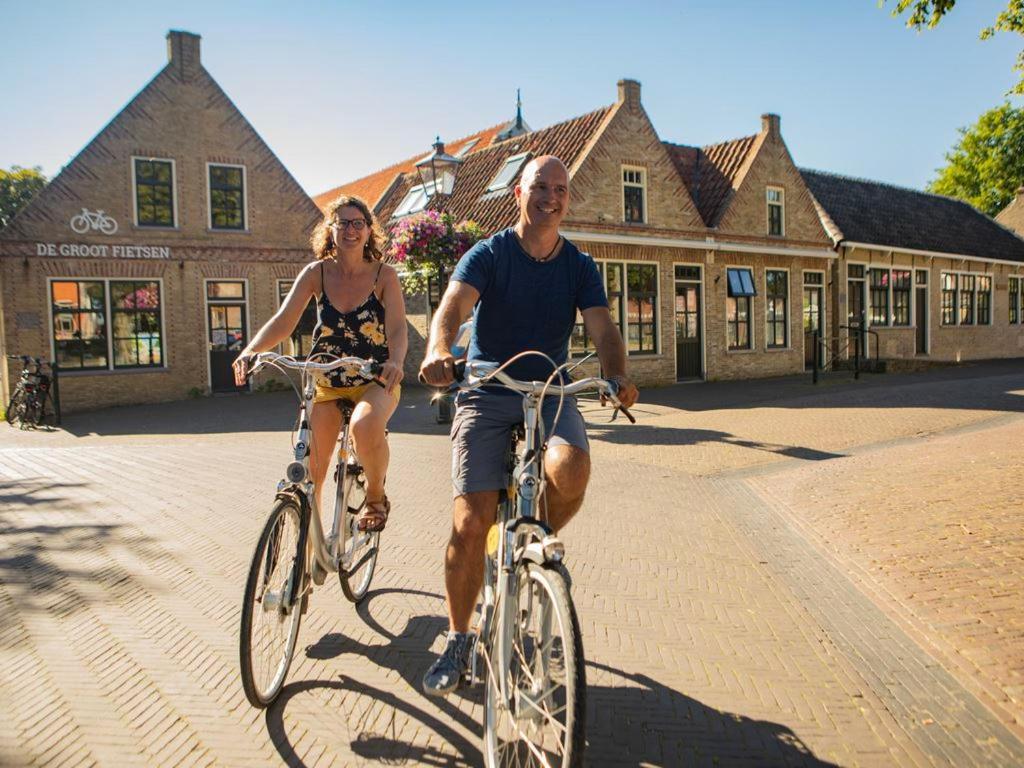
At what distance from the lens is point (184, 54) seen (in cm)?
1867

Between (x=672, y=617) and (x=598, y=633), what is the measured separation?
0.47m

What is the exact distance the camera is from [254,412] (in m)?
15.2

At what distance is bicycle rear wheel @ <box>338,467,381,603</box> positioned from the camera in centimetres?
391

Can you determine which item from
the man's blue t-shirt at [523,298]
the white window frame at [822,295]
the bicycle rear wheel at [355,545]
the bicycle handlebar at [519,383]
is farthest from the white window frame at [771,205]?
the bicycle handlebar at [519,383]

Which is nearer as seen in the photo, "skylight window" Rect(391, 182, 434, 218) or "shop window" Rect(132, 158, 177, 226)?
"shop window" Rect(132, 158, 177, 226)

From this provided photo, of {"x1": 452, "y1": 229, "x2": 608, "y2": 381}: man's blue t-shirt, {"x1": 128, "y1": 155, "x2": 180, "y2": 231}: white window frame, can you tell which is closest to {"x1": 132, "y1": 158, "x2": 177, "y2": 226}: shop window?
{"x1": 128, "y1": 155, "x2": 180, "y2": 231}: white window frame

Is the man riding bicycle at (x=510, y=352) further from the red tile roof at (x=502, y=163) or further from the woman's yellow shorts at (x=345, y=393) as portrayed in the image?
the red tile roof at (x=502, y=163)

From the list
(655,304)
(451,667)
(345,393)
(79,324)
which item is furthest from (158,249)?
(451,667)

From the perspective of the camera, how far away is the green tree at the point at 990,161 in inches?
1603

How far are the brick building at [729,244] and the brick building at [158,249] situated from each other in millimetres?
4488

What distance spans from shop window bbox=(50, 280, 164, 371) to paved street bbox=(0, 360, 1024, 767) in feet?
31.6

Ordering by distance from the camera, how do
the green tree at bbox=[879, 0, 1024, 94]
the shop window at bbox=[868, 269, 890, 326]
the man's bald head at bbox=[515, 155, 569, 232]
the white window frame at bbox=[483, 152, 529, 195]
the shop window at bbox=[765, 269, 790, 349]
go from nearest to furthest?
1. the man's bald head at bbox=[515, 155, 569, 232]
2. the green tree at bbox=[879, 0, 1024, 94]
3. the white window frame at bbox=[483, 152, 529, 195]
4. the shop window at bbox=[765, 269, 790, 349]
5. the shop window at bbox=[868, 269, 890, 326]

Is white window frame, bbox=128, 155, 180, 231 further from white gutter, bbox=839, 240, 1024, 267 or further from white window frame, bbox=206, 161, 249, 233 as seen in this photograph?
white gutter, bbox=839, 240, 1024, 267

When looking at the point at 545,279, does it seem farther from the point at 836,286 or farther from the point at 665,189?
the point at 836,286
